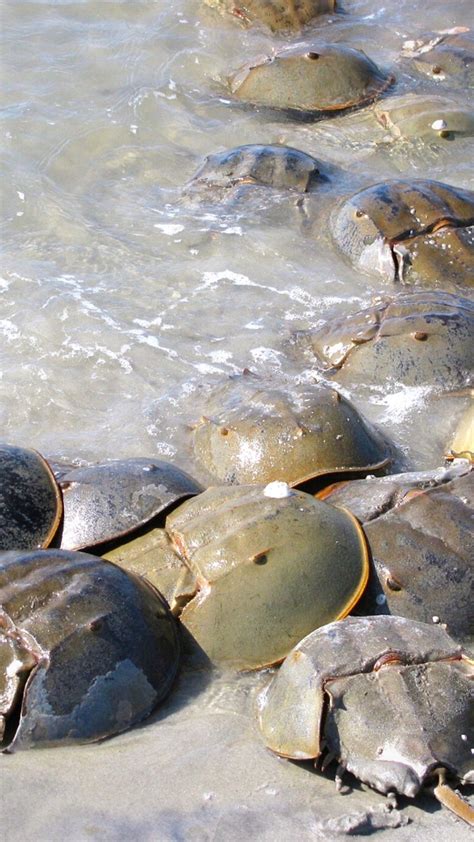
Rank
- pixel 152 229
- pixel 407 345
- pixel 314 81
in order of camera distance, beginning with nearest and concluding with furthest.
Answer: pixel 407 345 < pixel 152 229 < pixel 314 81

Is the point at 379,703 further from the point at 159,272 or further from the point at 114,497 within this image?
the point at 159,272

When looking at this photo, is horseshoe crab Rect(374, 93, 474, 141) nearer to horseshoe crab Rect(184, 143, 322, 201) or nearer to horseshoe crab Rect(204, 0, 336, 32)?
horseshoe crab Rect(184, 143, 322, 201)

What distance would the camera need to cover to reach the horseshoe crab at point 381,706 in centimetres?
220

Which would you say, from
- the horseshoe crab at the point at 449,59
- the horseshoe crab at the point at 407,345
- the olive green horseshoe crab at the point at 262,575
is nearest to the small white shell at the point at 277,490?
the olive green horseshoe crab at the point at 262,575

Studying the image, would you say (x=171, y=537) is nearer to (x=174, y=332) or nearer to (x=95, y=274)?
(x=174, y=332)

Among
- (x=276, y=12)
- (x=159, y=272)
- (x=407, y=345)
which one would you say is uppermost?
(x=276, y=12)

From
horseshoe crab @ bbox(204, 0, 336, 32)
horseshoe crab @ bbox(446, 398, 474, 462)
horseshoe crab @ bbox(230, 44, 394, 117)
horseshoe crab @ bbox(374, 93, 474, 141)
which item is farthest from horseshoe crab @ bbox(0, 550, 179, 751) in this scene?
horseshoe crab @ bbox(204, 0, 336, 32)

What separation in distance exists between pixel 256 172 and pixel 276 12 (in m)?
2.92

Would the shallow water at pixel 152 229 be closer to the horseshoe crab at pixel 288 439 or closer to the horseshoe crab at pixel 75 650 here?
the horseshoe crab at pixel 288 439

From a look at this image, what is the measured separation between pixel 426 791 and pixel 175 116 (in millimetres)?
5628

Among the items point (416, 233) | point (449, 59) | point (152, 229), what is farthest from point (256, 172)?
point (449, 59)

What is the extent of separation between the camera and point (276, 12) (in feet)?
26.0

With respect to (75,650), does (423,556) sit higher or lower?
lower

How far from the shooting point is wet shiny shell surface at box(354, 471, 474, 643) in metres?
2.75
